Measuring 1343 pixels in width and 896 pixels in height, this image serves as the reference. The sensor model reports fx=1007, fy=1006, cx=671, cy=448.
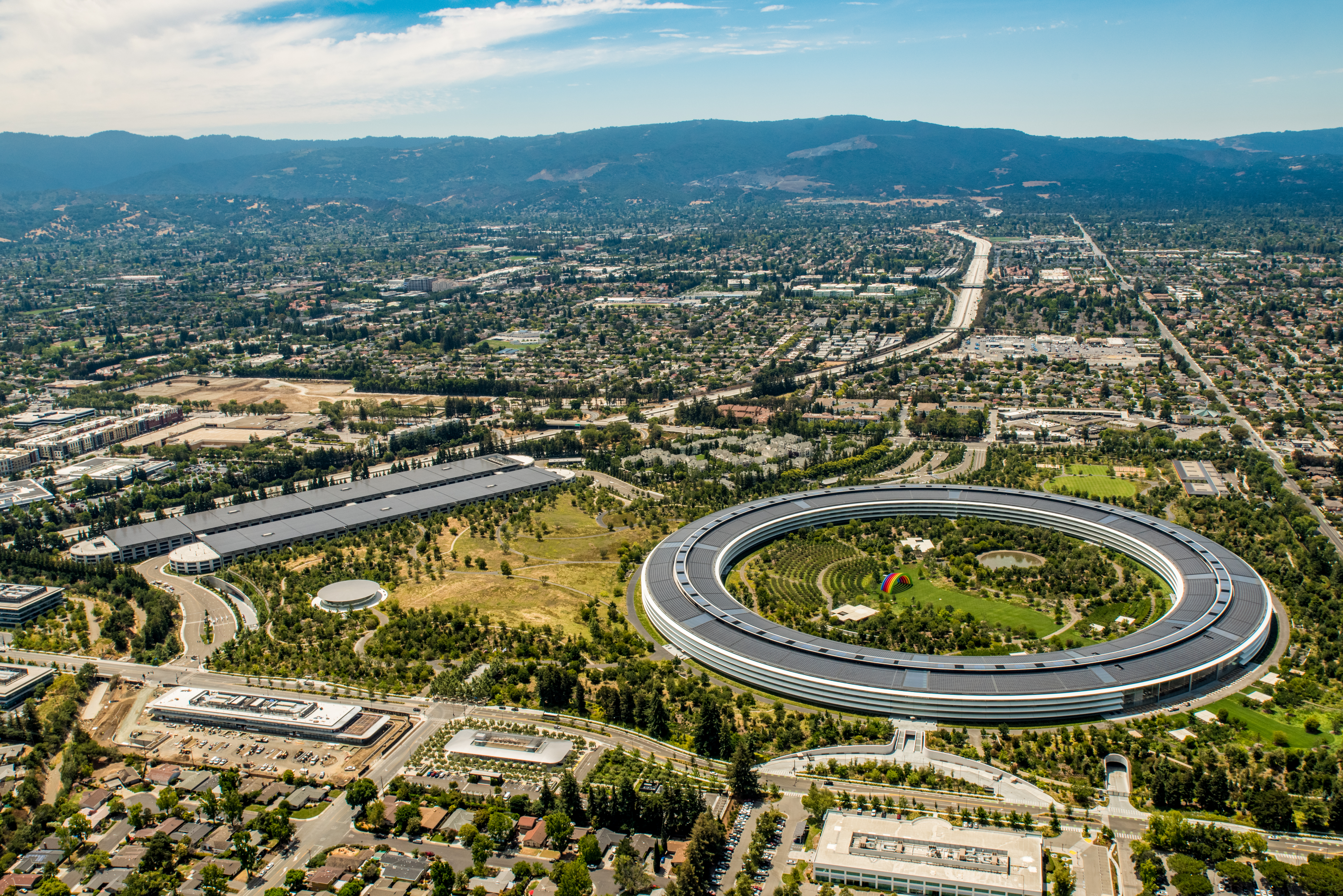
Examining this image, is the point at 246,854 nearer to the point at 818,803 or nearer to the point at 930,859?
the point at 818,803

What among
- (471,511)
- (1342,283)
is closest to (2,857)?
(471,511)

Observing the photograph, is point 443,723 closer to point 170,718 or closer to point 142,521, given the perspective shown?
point 170,718

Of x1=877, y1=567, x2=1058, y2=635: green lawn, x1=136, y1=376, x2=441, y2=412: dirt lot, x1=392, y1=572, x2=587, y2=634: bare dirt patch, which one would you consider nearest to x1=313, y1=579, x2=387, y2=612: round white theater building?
x1=392, y1=572, x2=587, y2=634: bare dirt patch

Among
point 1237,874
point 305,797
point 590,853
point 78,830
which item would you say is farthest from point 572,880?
point 1237,874

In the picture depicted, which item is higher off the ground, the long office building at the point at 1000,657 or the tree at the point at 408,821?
the long office building at the point at 1000,657

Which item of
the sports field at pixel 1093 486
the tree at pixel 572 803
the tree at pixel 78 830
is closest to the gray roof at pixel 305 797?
the tree at pixel 78 830

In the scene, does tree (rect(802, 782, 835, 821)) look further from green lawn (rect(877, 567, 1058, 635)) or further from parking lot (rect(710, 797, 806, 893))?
green lawn (rect(877, 567, 1058, 635))

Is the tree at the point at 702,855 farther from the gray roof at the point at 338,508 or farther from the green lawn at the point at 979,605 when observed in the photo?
the gray roof at the point at 338,508
